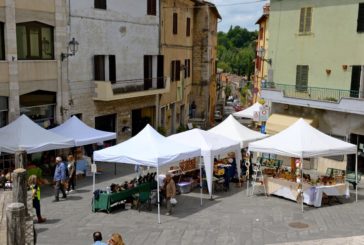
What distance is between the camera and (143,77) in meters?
30.2

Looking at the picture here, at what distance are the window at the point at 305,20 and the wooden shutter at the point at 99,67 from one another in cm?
1113

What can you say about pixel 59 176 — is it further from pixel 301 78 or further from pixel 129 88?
pixel 301 78

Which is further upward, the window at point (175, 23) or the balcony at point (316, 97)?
the window at point (175, 23)

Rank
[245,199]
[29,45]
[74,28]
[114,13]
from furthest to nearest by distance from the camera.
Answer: [114,13], [74,28], [29,45], [245,199]

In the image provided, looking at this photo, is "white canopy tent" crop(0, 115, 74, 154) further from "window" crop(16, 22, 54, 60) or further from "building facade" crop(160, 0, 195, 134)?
"building facade" crop(160, 0, 195, 134)

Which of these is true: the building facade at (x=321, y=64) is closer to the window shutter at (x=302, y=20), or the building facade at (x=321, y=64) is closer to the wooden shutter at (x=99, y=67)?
the window shutter at (x=302, y=20)

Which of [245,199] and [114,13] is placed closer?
[245,199]

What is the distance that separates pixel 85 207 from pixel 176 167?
16.2ft

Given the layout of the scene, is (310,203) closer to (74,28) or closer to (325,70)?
(325,70)

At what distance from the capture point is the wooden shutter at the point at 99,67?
83.6ft

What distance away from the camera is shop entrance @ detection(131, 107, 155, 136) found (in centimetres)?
3003

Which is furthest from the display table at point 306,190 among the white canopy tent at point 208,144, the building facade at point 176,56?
the building facade at point 176,56

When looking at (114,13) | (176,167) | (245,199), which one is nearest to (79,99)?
(114,13)

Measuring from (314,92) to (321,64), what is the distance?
1.51m
